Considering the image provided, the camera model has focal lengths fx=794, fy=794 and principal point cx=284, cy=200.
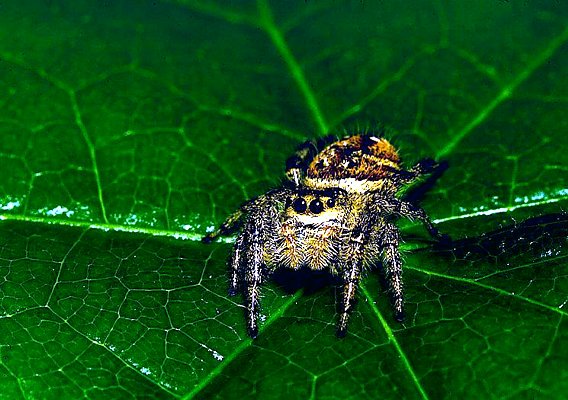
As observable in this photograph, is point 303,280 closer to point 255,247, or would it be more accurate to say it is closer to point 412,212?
point 255,247

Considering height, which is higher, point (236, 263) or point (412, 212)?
point (412, 212)

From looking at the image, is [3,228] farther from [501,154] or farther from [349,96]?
[501,154]

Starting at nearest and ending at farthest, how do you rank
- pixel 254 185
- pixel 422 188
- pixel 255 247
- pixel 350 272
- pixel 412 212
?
pixel 350 272
pixel 255 247
pixel 412 212
pixel 422 188
pixel 254 185

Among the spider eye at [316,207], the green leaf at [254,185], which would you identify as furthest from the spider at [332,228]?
the green leaf at [254,185]

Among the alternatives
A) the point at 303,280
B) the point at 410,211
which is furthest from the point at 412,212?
the point at 303,280

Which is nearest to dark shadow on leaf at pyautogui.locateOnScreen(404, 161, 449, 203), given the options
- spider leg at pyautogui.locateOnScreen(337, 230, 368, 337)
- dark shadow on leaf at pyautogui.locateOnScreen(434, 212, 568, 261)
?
dark shadow on leaf at pyautogui.locateOnScreen(434, 212, 568, 261)

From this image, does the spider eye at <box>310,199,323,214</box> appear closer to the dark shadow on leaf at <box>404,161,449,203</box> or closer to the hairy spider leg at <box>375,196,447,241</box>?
the hairy spider leg at <box>375,196,447,241</box>

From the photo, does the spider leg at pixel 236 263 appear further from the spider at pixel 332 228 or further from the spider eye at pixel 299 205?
the spider eye at pixel 299 205
